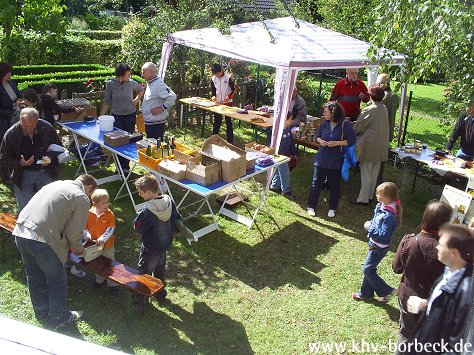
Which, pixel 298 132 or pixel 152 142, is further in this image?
pixel 298 132

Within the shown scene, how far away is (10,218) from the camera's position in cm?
534

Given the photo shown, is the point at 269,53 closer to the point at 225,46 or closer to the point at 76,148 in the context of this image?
the point at 225,46

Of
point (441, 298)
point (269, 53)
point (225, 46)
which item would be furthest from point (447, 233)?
point (225, 46)

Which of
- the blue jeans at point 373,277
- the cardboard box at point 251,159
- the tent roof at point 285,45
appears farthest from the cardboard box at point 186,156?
the blue jeans at point 373,277

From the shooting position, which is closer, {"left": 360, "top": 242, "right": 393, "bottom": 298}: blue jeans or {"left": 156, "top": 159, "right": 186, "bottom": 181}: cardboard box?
{"left": 360, "top": 242, "right": 393, "bottom": 298}: blue jeans

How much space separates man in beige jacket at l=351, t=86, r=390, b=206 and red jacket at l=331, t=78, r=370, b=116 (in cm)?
126

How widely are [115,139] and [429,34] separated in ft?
13.6

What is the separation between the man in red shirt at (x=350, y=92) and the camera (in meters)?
8.30

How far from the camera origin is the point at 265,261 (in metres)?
5.76

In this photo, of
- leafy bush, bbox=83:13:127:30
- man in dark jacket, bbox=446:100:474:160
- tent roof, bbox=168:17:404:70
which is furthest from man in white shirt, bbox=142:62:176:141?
leafy bush, bbox=83:13:127:30

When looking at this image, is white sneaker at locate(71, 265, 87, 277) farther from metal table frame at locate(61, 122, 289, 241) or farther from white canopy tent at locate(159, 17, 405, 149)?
white canopy tent at locate(159, 17, 405, 149)

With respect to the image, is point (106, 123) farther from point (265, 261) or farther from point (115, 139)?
point (265, 261)

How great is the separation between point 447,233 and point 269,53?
200 inches

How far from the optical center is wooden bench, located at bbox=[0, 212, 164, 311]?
4.32m
